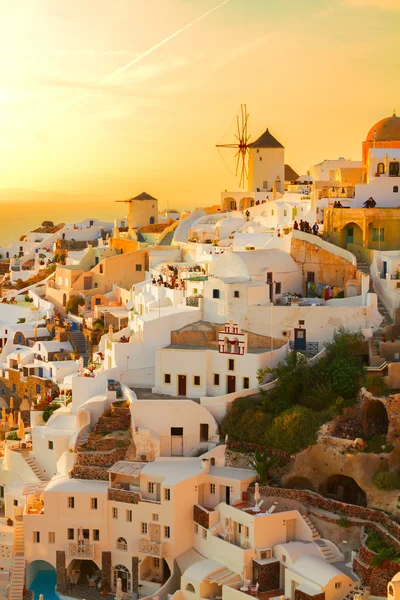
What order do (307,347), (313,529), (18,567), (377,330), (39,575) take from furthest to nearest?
(307,347) < (377,330) < (39,575) < (18,567) < (313,529)

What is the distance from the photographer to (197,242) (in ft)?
173

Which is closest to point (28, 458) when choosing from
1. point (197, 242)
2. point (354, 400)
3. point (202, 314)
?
point (202, 314)

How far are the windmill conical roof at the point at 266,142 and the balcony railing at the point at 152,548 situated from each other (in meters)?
34.4

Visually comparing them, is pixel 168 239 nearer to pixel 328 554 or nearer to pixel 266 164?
pixel 266 164

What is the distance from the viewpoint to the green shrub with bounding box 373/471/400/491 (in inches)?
1226

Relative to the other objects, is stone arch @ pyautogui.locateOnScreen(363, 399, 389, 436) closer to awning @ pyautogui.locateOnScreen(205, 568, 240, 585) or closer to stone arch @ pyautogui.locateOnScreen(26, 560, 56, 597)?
awning @ pyautogui.locateOnScreen(205, 568, 240, 585)

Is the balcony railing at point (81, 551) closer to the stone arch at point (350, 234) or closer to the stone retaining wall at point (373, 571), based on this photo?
the stone retaining wall at point (373, 571)

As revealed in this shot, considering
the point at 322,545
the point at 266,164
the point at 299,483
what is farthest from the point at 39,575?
the point at 266,164

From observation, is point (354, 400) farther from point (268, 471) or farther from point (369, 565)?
point (369, 565)

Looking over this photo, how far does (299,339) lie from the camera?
37.2 meters

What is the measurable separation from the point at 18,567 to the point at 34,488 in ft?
9.51

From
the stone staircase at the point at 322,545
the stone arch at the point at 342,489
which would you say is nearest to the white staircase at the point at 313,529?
the stone staircase at the point at 322,545

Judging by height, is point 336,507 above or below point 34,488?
above

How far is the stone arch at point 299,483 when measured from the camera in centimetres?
3294
